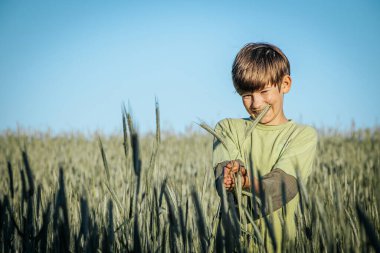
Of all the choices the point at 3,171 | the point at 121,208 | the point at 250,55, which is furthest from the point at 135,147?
the point at 3,171

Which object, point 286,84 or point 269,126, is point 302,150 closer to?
point 269,126

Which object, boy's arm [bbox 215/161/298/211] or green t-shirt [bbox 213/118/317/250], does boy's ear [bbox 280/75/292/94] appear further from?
boy's arm [bbox 215/161/298/211]

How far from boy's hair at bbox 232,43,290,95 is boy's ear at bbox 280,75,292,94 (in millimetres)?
18

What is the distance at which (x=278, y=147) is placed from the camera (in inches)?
55.6

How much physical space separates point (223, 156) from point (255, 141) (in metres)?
0.25

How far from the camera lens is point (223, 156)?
1262mm

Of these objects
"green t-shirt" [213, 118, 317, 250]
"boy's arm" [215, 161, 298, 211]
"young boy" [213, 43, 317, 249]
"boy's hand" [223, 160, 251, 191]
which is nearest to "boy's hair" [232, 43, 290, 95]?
"young boy" [213, 43, 317, 249]

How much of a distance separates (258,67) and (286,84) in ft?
0.58

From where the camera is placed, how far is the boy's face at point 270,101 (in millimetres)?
Answer: 1331

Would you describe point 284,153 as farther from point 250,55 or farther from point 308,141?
point 250,55

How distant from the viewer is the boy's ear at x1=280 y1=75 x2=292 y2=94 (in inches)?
57.3

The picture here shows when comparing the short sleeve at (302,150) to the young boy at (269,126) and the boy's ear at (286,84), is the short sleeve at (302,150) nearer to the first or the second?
the young boy at (269,126)

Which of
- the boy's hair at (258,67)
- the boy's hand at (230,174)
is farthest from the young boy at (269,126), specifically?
the boy's hand at (230,174)

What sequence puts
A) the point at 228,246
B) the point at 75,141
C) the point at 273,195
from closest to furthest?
the point at 228,246
the point at 273,195
the point at 75,141
